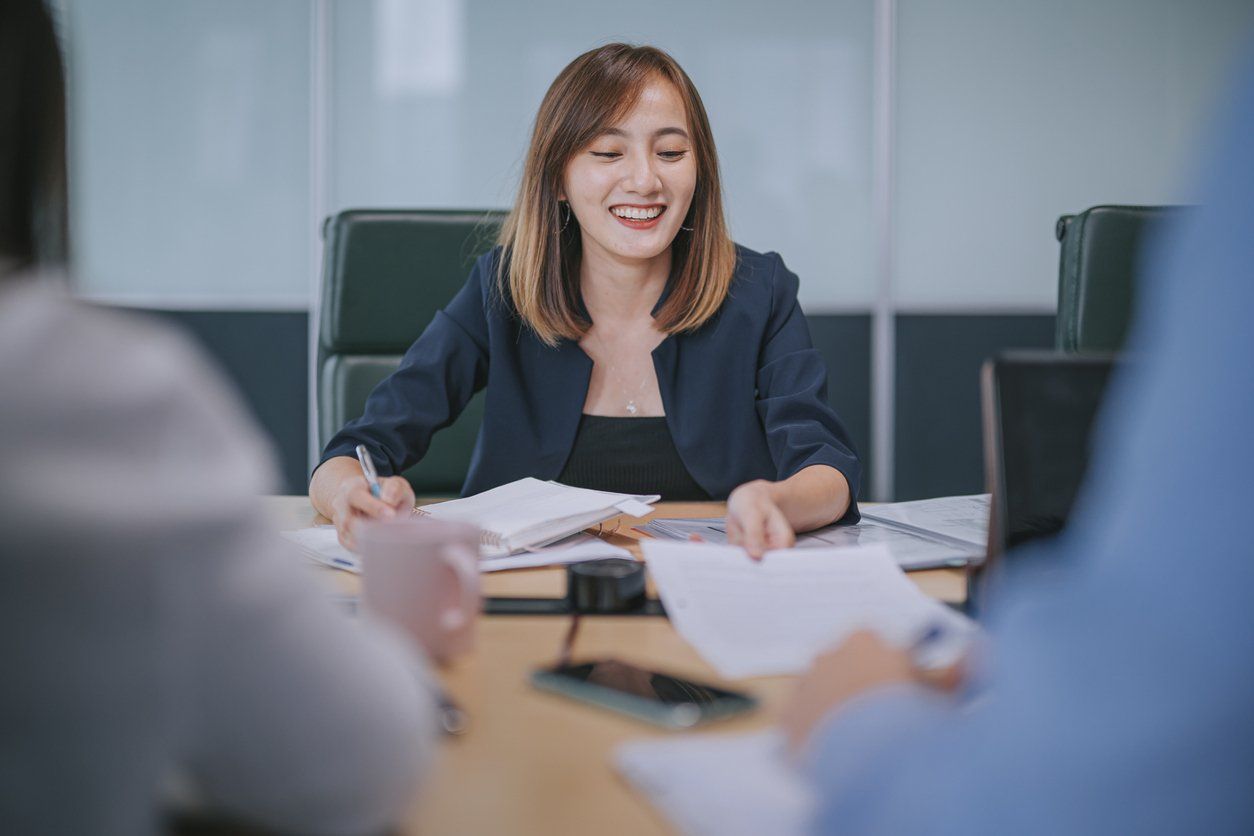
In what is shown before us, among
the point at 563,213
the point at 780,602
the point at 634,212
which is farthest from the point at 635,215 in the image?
the point at 780,602

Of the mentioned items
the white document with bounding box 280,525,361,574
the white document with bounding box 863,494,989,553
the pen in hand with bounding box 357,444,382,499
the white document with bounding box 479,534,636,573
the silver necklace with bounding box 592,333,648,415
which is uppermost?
the silver necklace with bounding box 592,333,648,415

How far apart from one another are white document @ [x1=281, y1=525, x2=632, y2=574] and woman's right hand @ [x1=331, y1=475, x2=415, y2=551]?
2 cm

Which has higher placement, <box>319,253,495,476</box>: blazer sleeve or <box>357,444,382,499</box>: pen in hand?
<box>319,253,495,476</box>: blazer sleeve

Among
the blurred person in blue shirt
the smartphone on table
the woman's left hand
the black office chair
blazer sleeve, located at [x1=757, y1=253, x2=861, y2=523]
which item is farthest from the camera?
the black office chair

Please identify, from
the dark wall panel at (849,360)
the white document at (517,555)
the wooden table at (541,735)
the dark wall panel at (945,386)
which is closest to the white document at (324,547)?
the white document at (517,555)

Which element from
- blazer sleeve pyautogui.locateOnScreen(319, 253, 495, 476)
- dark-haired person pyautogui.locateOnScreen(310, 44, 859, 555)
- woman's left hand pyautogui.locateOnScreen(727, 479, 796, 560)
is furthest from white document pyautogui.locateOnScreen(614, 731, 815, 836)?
dark-haired person pyautogui.locateOnScreen(310, 44, 859, 555)

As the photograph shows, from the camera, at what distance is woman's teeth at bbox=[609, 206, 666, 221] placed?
1665 mm

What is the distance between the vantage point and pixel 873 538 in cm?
117

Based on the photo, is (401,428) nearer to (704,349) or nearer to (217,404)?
(704,349)

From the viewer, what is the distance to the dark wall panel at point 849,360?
10.2 feet

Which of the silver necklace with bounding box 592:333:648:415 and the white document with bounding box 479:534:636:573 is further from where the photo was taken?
the silver necklace with bounding box 592:333:648:415

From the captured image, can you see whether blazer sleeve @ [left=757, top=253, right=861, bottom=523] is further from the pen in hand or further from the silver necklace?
the pen in hand

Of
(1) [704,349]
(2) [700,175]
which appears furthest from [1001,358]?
(2) [700,175]

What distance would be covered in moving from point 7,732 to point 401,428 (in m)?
1.14
